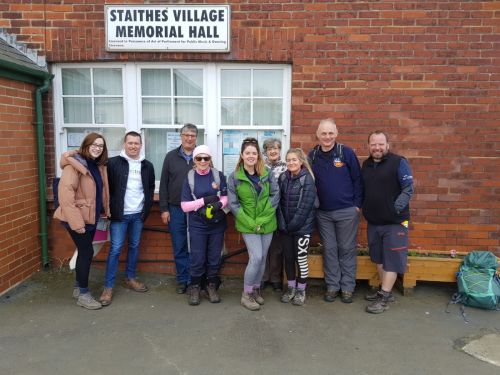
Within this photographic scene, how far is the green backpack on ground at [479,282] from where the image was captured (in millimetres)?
4055

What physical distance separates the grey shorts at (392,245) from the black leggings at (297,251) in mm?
713

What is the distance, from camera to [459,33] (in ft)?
14.8

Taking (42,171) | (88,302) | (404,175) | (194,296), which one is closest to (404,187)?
(404,175)

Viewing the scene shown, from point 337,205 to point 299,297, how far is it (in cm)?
102

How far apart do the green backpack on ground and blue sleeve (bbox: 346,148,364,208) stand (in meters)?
1.30

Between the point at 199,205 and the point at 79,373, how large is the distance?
1698 millimetres

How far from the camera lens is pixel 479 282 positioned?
4.14 meters

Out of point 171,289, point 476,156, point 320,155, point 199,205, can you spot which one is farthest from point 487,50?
point 171,289

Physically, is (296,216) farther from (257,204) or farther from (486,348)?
(486,348)

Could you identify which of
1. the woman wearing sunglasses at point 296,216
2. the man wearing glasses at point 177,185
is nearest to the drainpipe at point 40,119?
the man wearing glasses at point 177,185

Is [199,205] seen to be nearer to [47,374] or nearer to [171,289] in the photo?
[171,289]

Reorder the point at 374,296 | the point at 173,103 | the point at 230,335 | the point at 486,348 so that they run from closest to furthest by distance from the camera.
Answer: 1. the point at 486,348
2. the point at 230,335
3. the point at 374,296
4. the point at 173,103

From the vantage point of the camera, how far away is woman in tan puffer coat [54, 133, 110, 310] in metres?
3.76

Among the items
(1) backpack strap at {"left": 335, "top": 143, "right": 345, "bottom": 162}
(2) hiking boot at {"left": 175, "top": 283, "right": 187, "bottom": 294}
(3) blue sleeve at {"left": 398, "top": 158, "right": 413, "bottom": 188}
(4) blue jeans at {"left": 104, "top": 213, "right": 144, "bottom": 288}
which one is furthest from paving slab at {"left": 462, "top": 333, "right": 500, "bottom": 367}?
(4) blue jeans at {"left": 104, "top": 213, "right": 144, "bottom": 288}
